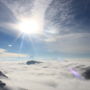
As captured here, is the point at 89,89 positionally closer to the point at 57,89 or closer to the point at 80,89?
the point at 80,89

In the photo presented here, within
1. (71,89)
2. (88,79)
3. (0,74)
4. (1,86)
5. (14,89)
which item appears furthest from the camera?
(88,79)

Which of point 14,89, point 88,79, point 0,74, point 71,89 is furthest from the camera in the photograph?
point 88,79

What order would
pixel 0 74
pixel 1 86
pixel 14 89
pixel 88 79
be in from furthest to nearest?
1. pixel 88 79
2. pixel 0 74
3. pixel 14 89
4. pixel 1 86

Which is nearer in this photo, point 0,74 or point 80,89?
point 80,89

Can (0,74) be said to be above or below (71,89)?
above

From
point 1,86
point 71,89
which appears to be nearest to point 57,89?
point 71,89

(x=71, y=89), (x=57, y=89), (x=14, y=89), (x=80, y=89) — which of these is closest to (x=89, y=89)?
(x=80, y=89)

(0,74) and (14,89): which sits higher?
(0,74)

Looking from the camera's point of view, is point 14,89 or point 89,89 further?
point 89,89

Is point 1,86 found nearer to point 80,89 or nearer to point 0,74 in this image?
point 0,74
